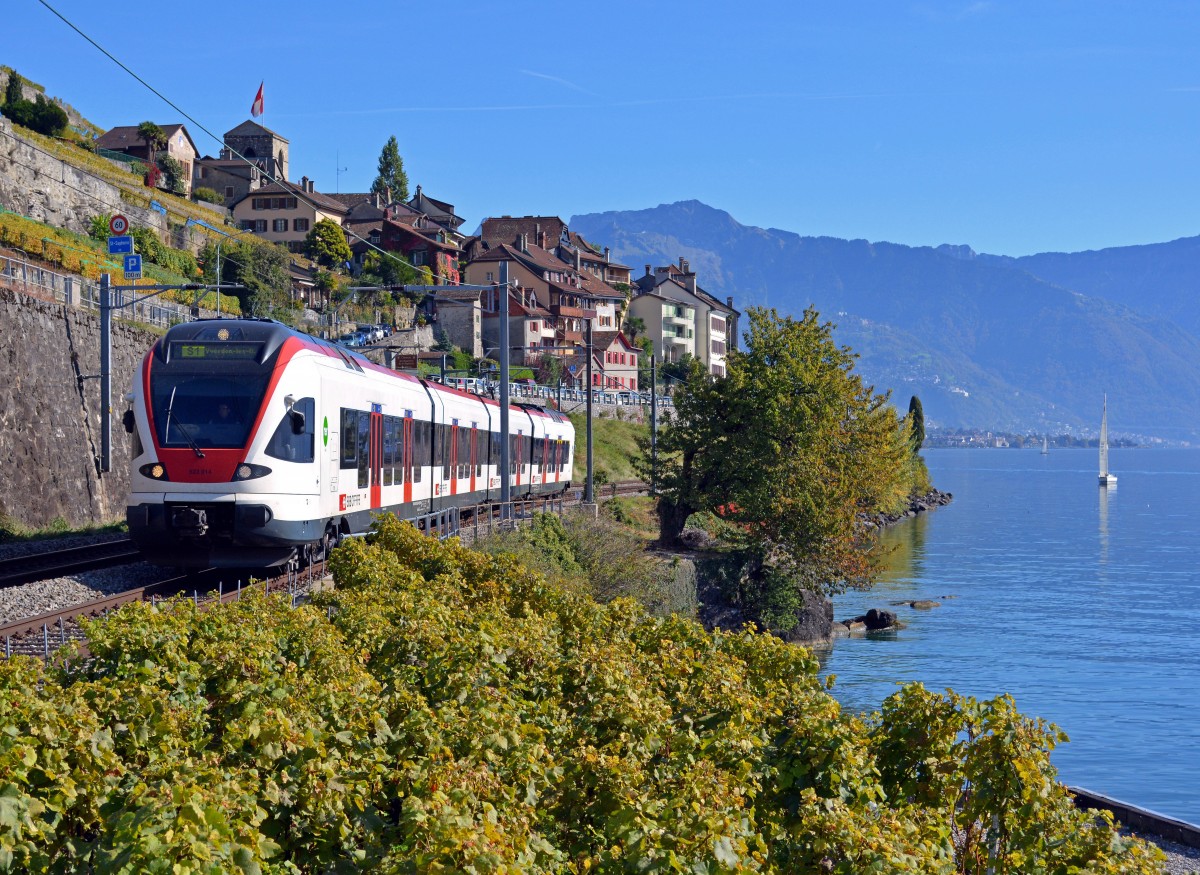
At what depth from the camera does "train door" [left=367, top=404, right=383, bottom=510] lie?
25.1 meters

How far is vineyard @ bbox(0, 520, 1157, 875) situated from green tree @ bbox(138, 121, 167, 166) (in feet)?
338

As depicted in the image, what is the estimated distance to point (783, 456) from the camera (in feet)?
141

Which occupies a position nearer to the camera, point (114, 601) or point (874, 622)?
point (114, 601)

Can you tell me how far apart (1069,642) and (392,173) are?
11589cm

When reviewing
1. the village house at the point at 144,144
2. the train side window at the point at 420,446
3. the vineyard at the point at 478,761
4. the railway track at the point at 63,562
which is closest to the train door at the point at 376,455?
the train side window at the point at 420,446

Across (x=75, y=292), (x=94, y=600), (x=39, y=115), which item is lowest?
(x=94, y=600)

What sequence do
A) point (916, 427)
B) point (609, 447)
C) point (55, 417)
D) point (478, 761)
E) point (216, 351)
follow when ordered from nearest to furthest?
point (478, 761) → point (216, 351) → point (55, 417) → point (609, 447) → point (916, 427)

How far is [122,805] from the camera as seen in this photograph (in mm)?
7508

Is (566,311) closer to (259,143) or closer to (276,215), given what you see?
(276,215)

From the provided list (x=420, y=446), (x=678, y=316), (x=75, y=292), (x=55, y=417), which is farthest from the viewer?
(x=678, y=316)

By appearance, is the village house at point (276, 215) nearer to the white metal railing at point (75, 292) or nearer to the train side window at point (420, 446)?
the white metal railing at point (75, 292)

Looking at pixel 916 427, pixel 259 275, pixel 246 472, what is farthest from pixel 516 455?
pixel 916 427

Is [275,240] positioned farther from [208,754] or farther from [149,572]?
[208,754]

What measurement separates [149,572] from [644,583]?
49.1 ft
